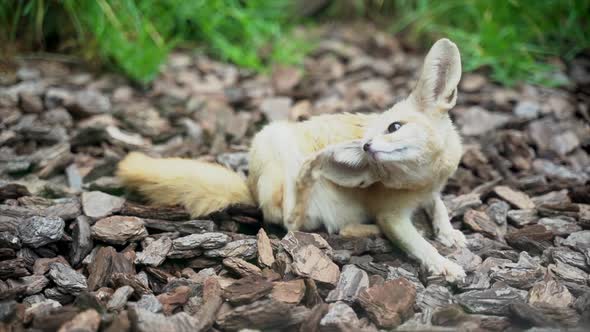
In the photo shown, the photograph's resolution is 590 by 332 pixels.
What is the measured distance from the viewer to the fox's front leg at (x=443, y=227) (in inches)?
118

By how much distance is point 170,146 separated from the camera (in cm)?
395

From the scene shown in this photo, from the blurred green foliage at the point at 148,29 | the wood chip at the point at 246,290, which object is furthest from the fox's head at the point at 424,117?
the blurred green foliage at the point at 148,29

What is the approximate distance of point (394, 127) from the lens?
2.78 meters

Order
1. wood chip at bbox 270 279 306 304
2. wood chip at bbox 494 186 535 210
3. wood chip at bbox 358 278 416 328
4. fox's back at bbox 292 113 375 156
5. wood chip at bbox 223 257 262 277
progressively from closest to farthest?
wood chip at bbox 358 278 416 328 → wood chip at bbox 270 279 306 304 → wood chip at bbox 223 257 262 277 → fox's back at bbox 292 113 375 156 → wood chip at bbox 494 186 535 210

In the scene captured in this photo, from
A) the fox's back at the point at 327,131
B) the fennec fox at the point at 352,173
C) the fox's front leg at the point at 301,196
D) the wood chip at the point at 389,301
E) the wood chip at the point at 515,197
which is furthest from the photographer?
the wood chip at the point at 515,197

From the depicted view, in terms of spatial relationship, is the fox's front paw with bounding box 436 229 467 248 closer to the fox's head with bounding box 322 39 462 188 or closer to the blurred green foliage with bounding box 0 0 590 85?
the fox's head with bounding box 322 39 462 188

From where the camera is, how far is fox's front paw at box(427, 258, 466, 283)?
8.66ft

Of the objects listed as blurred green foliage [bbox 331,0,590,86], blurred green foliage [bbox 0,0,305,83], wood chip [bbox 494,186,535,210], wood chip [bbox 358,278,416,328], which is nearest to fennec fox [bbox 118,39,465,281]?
wood chip [bbox 358,278,416,328]

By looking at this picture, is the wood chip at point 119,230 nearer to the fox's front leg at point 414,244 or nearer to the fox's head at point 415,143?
the fox's head at point 415,143

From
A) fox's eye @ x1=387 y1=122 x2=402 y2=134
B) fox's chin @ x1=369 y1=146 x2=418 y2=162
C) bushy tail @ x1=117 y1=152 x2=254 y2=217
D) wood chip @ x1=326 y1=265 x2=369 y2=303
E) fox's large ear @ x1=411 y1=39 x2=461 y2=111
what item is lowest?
wood chip @ x1=326 y1=265 x2=369 y2=303

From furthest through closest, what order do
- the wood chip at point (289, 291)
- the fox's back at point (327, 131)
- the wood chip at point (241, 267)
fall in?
the fox's back at point (327, 131)
the wood chip at point (241, 267)
the wood chip at point (289, 291)

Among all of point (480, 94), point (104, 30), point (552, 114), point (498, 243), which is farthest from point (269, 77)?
point (498, 243)

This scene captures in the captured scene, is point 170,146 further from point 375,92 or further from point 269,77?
point 375,92

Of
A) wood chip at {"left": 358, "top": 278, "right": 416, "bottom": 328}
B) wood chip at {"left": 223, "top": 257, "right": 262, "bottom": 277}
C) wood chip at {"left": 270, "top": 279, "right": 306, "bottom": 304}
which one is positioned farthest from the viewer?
wood chip at {"left": 223, "top": 257, "right": 262, "bottom": 277}
